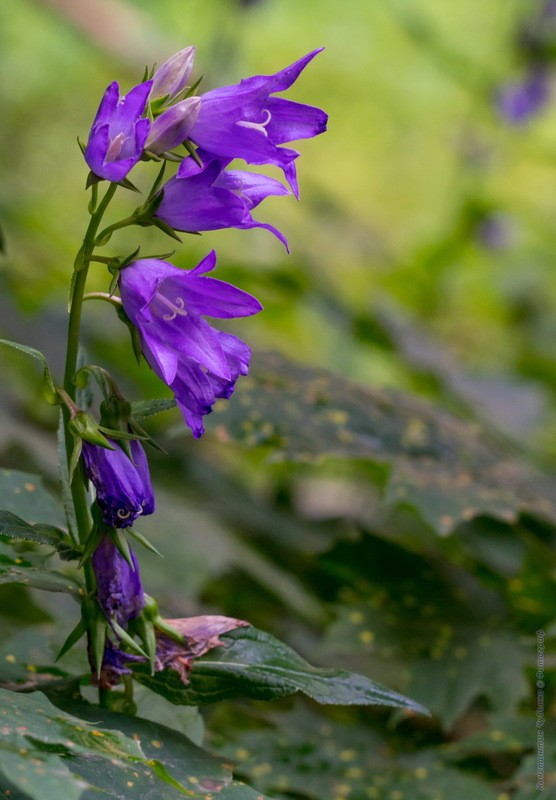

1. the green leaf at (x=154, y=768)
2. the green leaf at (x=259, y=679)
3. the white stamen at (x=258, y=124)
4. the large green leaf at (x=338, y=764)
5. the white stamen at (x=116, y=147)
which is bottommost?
the large green leaf at (x=338, y=764)

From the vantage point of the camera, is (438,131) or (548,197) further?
(438,131)

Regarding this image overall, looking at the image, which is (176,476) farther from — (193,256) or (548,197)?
(548,197)

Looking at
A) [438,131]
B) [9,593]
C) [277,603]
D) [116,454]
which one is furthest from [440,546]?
[438,131]

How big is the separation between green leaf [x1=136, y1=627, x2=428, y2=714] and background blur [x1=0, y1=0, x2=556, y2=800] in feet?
0.53

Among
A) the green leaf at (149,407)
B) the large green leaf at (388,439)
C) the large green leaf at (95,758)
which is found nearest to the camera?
the large green leaf at (95,758)

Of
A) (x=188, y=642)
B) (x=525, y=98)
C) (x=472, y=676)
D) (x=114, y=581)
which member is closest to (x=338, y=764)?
(x=472, y=676)

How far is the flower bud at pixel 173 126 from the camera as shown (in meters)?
0.81

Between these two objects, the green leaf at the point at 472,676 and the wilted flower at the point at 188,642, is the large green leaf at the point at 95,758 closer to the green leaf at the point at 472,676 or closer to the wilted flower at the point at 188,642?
A: the wilted flower at the point at 188,642

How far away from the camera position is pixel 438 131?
6.31 metres

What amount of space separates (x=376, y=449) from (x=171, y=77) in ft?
3.10

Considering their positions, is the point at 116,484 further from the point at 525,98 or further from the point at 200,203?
the point at 525,98

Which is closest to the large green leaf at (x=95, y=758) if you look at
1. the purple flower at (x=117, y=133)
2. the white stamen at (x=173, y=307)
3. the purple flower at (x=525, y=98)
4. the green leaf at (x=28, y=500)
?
the green leaf at (x=28, y=500)

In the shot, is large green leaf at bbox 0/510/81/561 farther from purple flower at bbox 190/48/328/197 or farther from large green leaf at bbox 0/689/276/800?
purple flower at bbox 190/48/328/197

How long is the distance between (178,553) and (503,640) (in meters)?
0.58
